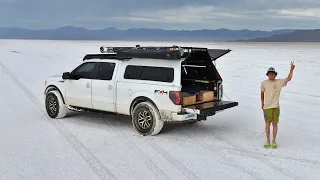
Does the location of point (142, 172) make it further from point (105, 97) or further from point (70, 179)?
point (105, 97)

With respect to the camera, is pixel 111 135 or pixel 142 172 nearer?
pixel 142 172

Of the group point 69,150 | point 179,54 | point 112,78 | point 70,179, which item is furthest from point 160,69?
point 70,179

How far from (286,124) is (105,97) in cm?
439

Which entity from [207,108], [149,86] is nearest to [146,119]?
[149,86]

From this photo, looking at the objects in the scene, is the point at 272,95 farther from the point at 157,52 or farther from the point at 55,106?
the point at 55,106

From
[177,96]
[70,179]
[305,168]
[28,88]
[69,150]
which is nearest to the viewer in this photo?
[70,179]

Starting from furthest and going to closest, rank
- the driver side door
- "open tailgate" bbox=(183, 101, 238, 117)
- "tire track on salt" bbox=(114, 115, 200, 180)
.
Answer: the driver side door
"open tailgate" bbox=(183, 101, 238, 117)
"tire track on salt" bbox=(114, 115, 200, 180)

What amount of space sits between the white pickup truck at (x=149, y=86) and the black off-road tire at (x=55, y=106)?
0.08 feet

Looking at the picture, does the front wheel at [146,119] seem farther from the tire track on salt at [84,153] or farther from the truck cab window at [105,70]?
the tire track on salt at [84,153]

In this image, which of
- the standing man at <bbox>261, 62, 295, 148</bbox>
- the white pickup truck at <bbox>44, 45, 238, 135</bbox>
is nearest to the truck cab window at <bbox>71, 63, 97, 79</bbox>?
the white pickup truck at <bbox>44, 45, 238, 135</bbox>

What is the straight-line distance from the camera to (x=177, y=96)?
808 cm

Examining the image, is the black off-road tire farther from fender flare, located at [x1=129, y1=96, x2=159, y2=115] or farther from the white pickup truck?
fender flare, located at [x1=129, y1=96, x2=159, y2=115]

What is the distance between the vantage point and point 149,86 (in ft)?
27.9

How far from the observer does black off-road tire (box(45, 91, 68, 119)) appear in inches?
407
